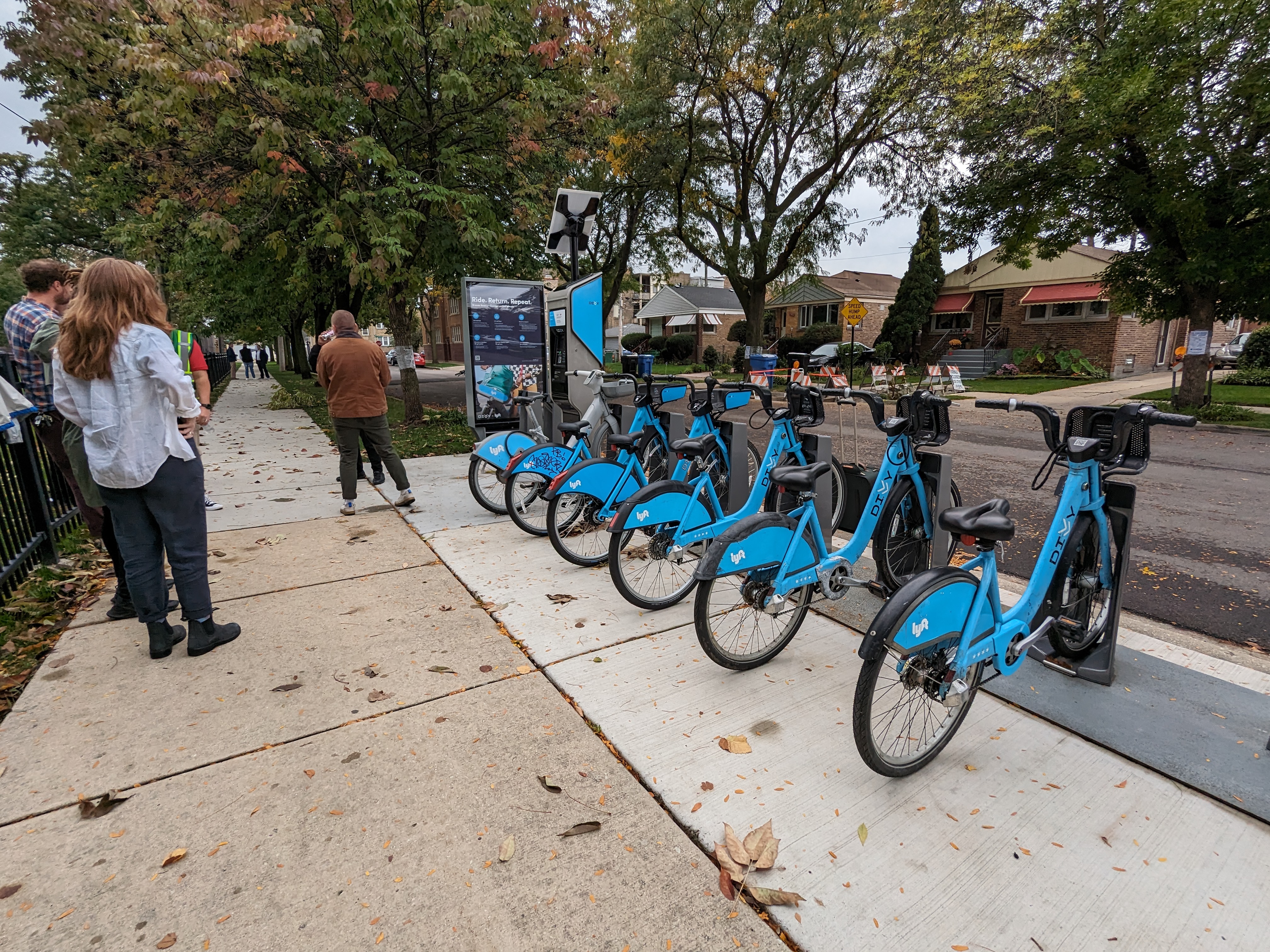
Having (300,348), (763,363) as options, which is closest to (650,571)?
(763,363)

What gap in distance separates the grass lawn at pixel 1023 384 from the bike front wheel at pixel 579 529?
17.6 metres

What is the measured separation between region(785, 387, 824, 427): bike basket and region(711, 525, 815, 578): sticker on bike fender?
1.19m

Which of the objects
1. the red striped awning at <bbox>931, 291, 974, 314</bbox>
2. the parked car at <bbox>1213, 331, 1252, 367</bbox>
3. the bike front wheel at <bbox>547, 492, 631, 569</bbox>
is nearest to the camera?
the bike front wheel at <bbox>547, 492, 631, 569</bbox>

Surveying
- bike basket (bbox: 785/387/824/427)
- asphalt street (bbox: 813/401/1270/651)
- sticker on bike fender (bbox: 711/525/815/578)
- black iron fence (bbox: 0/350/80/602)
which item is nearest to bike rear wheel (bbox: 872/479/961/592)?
bike basket (bbox: 785/387/824/427)

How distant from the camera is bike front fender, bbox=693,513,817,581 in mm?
2873

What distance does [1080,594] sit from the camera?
9.93 ft

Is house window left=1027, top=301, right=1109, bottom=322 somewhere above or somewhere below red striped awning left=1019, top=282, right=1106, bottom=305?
below

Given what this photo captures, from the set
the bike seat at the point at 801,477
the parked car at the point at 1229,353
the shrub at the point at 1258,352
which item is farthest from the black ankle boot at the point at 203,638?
the parked car at the point at 1229,353

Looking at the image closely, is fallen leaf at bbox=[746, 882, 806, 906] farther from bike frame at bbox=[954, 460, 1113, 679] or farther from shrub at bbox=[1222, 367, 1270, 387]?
shrub at bbox=[1222, 367, 1270, 387]

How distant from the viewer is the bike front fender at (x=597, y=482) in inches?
172

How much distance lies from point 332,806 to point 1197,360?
1694cm

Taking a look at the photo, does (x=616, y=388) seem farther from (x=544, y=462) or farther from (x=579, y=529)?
(x=579, y=529)

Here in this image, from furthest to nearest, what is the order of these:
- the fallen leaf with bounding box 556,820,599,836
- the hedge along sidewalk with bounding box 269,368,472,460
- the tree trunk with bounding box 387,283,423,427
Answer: the tree trunk with bounding box 387,283,423,427 < the hedge along sidewalk with bounding box 269,368,472,460 < the fallen leaf with bounding box 556,820,599,836

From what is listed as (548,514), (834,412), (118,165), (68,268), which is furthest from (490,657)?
(834,412)
